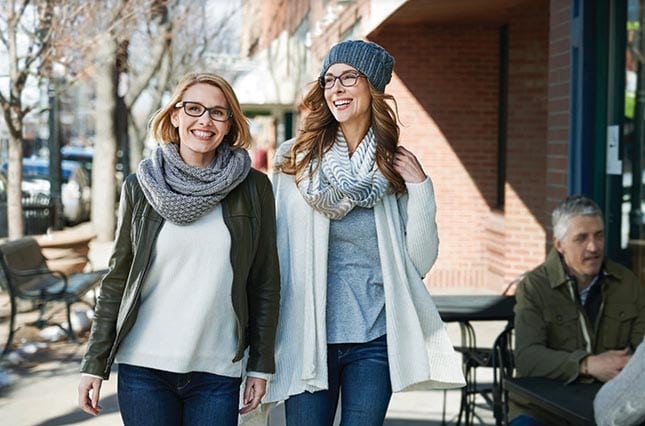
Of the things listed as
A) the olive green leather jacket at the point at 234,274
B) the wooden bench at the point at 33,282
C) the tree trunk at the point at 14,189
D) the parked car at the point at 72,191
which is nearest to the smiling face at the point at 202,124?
the olive green leather jacket at the point at 234,274

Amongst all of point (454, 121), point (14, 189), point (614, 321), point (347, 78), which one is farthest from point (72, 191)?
point (347, 78)

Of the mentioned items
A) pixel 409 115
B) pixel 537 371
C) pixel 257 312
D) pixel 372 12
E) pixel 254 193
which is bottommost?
pixel 537 371

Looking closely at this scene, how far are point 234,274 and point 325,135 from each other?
623 millimetres

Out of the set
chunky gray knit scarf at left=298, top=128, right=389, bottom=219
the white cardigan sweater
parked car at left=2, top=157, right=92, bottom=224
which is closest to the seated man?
the white cardigan sweater

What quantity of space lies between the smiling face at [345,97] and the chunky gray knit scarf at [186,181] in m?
0.33

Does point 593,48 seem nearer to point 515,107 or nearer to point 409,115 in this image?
point 515,107

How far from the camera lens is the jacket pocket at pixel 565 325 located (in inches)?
172

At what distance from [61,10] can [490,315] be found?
7.71m

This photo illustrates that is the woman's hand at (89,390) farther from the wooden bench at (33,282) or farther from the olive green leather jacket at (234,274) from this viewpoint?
the wooden bench at (33,282)

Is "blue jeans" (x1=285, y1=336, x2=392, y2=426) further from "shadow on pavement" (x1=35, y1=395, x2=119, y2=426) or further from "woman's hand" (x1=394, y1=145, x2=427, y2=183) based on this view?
"shadow on pavement" (x1=35, y1=395, x2=119, y2=426)

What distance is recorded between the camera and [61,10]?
38.2 ft

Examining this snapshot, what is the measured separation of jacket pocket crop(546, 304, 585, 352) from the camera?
4.37 meters

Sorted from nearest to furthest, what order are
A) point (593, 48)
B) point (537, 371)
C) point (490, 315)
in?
point (537, 371)
point (490, 315)
point (593, 48)

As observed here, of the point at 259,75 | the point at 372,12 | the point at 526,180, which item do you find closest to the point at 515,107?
the point at 526,180
